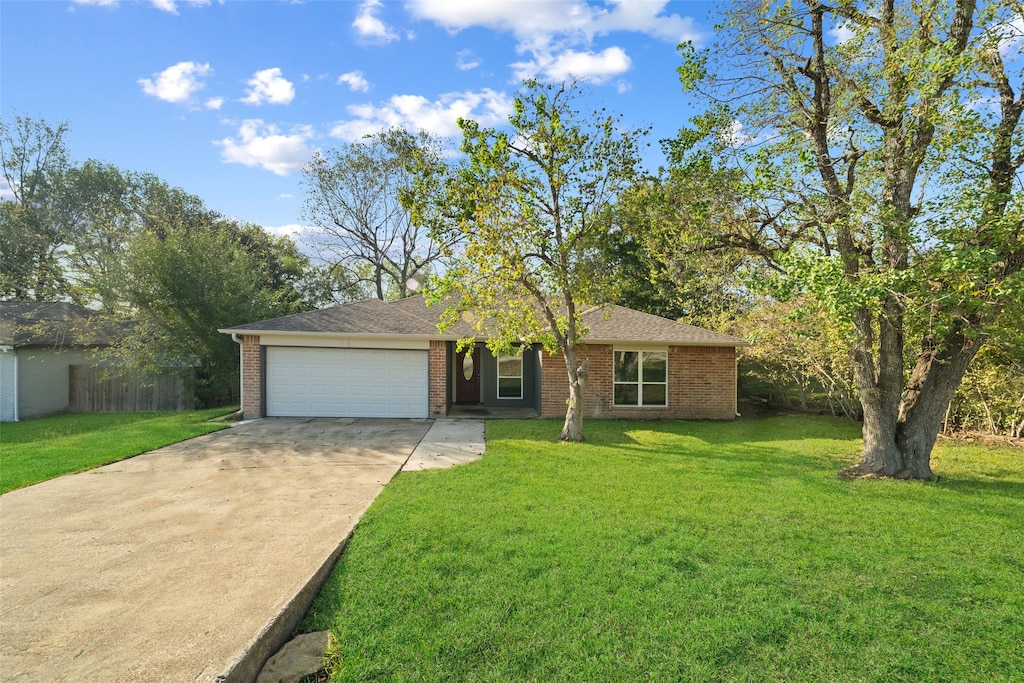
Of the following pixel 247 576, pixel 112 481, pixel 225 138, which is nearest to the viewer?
pixel 247 576

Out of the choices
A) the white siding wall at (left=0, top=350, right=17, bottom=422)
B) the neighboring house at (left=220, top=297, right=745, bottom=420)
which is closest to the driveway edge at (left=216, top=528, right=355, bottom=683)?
the neighboring house at (left=220, top=297, right=745, bottom=420)

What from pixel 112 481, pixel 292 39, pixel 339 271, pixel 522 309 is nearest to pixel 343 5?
pixel 292 39

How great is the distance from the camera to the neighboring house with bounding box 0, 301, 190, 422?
14.5m

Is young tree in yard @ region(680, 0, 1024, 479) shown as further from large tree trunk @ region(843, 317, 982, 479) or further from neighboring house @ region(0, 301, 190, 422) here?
neighboring house @ region(0, 301, 190, 422)

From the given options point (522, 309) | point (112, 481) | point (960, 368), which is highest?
point (522, 309)

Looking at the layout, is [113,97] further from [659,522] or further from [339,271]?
[339,271]

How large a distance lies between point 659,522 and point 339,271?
85.4ft

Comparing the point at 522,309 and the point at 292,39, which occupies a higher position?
the point at 292,39

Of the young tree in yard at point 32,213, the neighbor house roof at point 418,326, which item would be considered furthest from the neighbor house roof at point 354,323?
the young tree in yard at point 32,213

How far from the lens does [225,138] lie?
40.5ft

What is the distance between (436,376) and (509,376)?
304 centimetres

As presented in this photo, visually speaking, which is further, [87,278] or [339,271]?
[339,271]

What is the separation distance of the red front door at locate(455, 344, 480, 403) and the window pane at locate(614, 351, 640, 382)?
503 cm

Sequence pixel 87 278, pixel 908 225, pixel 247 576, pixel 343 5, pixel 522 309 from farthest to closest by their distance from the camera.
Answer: pixel 87 278 → pixel 522 309 → pixel 343 5 → pixel 908 225 → pixel 247 576
